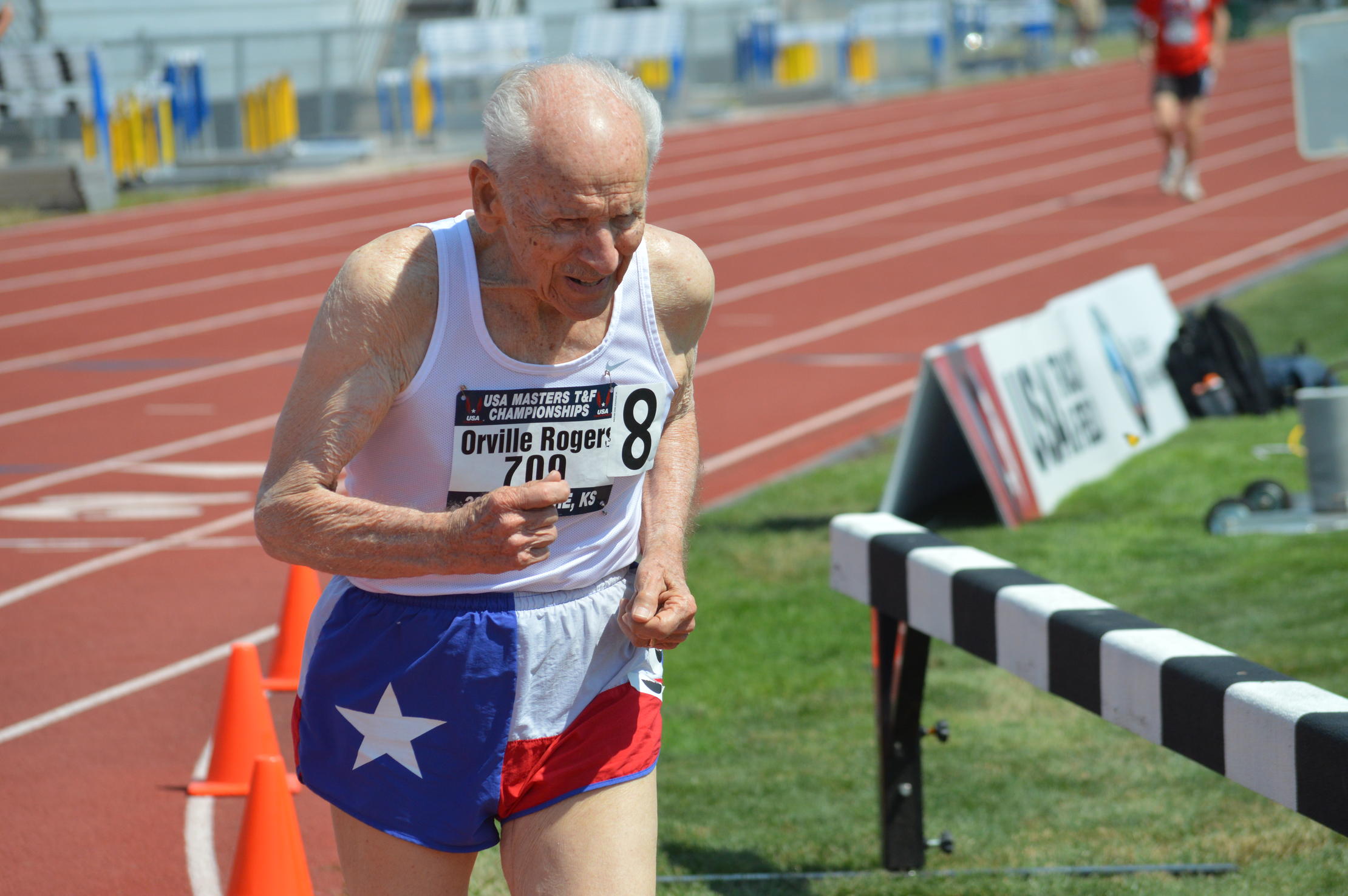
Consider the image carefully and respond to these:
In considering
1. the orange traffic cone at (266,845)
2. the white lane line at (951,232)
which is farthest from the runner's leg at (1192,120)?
the orange traffic cone at (266,845)

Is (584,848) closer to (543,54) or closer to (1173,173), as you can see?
(543,54)

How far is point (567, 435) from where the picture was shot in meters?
2.45

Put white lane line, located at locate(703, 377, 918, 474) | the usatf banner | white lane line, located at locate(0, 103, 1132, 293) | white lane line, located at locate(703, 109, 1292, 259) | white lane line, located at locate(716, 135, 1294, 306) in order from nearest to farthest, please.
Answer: the usatf banner < white lane line, located at locate(703, 377, 918, 474) < white lane line, located at locate(716, 135, 1294, 306) < white lane line, located at locate(0, 103, 1132, 293) < white lane line, located at locate(703, 109, 1292, 259)

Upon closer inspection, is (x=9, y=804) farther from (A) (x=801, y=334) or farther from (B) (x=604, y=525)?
(A) (x=801, y=334)

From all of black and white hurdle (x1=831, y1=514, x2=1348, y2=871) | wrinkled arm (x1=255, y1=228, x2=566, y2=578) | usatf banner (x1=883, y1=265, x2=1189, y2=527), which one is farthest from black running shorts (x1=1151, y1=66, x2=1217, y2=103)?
wrinkled arm (x1=255, y1=228, x2=566, y2=578)

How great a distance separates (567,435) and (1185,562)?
4.63 meters

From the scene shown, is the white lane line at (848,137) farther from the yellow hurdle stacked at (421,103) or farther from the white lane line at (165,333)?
the white lane line at (165,333)

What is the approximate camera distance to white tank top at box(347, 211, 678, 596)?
2365 millimetres

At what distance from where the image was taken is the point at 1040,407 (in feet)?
25.0

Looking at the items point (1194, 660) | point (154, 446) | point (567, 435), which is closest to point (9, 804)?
point (567, 435)

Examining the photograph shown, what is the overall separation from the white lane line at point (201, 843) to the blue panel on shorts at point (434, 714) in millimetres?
2087

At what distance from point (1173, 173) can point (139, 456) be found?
44.1 feet

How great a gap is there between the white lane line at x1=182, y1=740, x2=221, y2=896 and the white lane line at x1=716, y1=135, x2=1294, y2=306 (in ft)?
31.7

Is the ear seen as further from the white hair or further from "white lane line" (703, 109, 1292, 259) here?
"white lane line" (703, 109, 1292, 259)
